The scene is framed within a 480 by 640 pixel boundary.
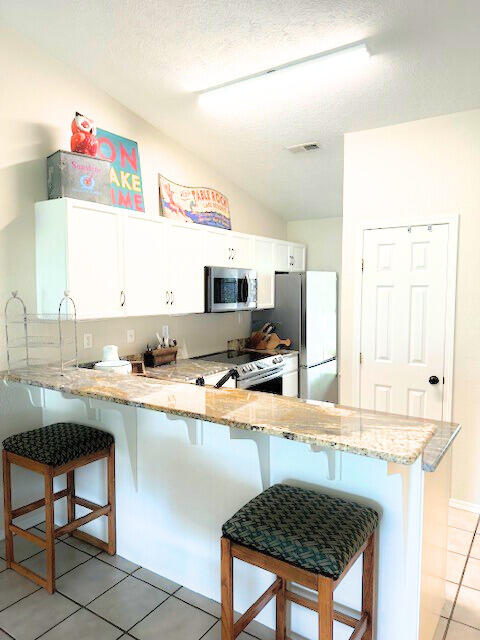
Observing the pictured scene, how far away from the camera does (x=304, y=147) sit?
3.69m

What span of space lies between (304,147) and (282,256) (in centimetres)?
148

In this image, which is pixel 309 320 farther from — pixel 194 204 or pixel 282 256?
pixel 194 204

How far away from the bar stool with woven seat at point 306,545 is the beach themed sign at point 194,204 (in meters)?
2.74

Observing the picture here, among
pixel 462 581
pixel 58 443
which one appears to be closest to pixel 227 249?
pixel 58 443

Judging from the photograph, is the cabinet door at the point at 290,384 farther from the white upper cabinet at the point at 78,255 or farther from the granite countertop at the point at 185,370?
the white upper cabinet at the point at 78,255

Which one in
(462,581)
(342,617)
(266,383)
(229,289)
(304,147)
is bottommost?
(462,581)

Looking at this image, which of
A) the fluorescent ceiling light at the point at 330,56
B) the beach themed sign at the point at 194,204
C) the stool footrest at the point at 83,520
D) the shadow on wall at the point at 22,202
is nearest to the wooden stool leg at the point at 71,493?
the stool footrest at the point at 83,520

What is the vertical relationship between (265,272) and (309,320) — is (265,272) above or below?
above

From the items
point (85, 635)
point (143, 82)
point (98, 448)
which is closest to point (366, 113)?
point (143, 82)

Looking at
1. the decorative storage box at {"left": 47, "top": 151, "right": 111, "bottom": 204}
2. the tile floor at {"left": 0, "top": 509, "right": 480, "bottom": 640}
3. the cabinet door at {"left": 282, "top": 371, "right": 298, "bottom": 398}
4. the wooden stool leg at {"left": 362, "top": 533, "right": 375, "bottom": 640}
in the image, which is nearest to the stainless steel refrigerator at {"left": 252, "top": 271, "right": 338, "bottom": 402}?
the cabinet door at {"left": 282, "top": 371, "right": 298, "bottom": 398}

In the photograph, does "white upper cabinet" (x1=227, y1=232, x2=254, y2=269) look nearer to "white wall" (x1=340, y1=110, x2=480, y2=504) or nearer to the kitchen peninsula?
"white wall" (x1=340, y1=110, x2=480, y2=504)

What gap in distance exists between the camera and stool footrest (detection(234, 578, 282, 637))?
5.34 ft

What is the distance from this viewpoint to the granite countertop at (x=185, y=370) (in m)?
3.41

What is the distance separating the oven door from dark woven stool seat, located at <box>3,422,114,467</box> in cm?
147
